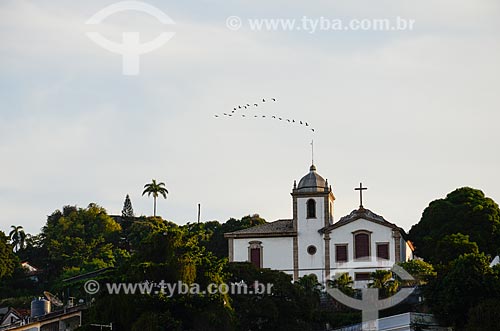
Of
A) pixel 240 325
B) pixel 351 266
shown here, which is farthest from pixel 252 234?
pixel 240 325

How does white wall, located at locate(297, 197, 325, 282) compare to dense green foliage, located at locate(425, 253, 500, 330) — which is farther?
white wall, located at locate(297, 197, 325, 282)

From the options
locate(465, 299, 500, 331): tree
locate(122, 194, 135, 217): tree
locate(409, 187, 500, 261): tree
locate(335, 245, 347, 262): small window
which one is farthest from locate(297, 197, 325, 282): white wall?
locate(122, 194, 135, 217): tree

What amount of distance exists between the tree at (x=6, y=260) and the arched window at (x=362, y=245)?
2303 cm

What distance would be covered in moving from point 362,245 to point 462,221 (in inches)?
251

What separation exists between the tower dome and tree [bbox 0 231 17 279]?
20.2 m

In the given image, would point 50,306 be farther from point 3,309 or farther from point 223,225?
point 223,225

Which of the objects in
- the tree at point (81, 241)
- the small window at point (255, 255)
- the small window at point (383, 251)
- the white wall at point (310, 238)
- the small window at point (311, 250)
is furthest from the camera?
the tree at point (81, 241)

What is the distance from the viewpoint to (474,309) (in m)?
43.2

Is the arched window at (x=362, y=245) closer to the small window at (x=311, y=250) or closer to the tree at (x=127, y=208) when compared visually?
the small window at (x=311, y=250)

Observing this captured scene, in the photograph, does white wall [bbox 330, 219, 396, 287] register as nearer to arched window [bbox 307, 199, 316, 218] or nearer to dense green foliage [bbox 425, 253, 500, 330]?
arched window [bbox 307, 199, 316, 218]

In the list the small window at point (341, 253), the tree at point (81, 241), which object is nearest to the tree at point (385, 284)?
the small window at point (341, 253)

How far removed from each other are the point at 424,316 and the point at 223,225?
101 feet

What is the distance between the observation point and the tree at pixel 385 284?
168 ft

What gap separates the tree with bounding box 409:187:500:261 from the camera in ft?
206
